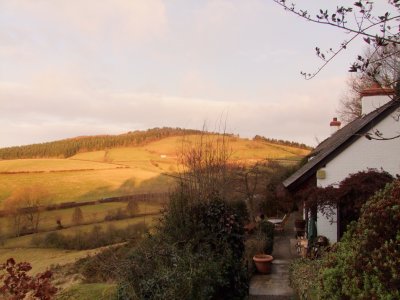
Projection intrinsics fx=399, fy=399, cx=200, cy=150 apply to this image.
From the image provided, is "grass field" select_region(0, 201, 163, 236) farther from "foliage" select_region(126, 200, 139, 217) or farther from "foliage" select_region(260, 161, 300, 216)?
"foliage" select_region(260, 161, 300, 216)

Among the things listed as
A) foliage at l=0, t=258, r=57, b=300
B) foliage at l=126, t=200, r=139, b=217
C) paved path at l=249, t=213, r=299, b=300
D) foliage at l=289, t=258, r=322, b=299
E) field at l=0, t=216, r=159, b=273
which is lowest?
field at l=0, t=216, r=159, b=273

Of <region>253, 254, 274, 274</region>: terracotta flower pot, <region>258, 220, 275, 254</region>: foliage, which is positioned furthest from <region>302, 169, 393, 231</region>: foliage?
<region>258, 220, 275, 254</region>: foliage

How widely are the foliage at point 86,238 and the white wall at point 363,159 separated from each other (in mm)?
19344

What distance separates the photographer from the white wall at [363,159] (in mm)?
12180

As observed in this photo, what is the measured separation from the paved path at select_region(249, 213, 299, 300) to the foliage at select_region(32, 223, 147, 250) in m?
15.7

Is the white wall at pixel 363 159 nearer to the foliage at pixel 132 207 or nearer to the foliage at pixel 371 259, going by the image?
the foliage at pixel 371 259

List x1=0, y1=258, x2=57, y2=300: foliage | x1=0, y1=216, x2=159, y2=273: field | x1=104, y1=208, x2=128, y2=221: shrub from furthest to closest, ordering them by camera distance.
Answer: x1=104, y1=208, x2=128, y2=221: shrub
x1=0, y1=216, x2=159, y2=273: field
x1=0, y1=258, x2=57, y2=300: foliage

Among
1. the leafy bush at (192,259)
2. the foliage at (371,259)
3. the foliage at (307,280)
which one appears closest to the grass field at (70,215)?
the foliage at (307,280)

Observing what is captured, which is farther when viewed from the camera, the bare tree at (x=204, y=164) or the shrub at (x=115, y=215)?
the shrub at (x=115, y=215)

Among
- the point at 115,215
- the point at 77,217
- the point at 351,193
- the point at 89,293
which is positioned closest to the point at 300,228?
the point at 351,193

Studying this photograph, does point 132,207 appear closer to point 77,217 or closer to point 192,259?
point 77,217

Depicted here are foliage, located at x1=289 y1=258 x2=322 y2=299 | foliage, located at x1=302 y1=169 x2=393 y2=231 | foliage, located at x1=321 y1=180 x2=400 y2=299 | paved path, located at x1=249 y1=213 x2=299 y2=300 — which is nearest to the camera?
foliage, located at x1=321 y1=180 x2=400 y2=299

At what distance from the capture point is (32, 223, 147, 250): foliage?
30.6 meters

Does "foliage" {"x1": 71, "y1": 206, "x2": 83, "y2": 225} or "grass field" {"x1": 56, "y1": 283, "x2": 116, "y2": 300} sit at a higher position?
"grass field" {"x1": 56, "y1": 283, "x2": 116, "y2": 300}
